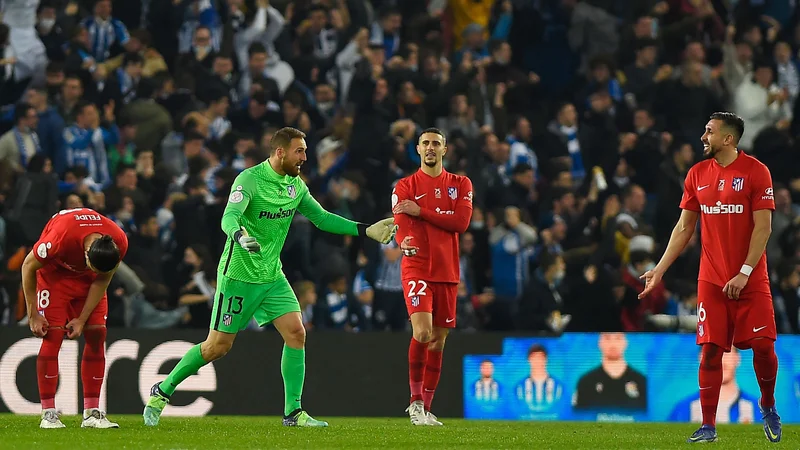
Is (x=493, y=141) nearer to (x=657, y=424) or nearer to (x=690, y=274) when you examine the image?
(x=690, y=274)

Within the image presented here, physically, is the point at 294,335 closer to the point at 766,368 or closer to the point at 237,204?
the point at 237,204

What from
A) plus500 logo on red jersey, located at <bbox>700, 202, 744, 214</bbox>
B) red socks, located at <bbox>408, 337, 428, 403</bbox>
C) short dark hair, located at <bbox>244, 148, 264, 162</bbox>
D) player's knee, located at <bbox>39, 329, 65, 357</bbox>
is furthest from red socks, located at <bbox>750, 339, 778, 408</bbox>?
short dark hair, located at <bbox>244, 148, 264, 162</bbox>

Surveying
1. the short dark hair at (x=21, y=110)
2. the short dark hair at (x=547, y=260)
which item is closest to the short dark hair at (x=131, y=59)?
the short dark hair at (x=21, y=110)

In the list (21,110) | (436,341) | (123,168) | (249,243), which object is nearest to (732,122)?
(436,341)

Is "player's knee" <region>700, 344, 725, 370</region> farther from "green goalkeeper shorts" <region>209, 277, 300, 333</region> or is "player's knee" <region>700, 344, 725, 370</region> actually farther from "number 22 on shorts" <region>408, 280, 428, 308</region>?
"green goalkeeper shorts" <region>209, 277, 300, 333</region>

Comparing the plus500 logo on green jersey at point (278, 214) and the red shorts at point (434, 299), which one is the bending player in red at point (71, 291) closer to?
the plus500 logo on green jersey at point (278, 214)

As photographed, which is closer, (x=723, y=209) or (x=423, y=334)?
(x=723, y=209)

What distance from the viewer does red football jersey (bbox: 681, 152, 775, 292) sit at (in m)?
10.8

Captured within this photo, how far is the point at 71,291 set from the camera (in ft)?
37.6

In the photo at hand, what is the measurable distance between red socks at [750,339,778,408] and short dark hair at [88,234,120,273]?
5.26 m

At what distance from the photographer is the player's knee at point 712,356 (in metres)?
10.7

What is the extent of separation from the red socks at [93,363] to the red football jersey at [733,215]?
5.15 metres

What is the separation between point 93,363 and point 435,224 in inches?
139

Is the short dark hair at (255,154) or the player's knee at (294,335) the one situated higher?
the short dark hair at (255,154)
